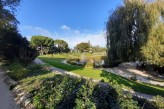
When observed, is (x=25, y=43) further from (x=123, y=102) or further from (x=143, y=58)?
(x=123, y=102)

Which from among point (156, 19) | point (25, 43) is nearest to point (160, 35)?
point (156, 19)

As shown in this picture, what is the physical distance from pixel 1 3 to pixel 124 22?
12.8m

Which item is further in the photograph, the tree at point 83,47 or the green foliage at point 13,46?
the tree at point 83,47

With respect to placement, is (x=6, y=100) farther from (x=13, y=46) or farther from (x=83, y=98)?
(x=13, y=46)

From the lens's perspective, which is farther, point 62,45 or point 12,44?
point 62,45

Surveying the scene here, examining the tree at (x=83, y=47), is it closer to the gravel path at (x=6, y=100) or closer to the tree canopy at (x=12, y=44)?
the tree canopy at (x=12, y=44)

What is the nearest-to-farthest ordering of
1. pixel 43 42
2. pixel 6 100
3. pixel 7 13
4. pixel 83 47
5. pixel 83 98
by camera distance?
pixel 83 98
pixel 6 100
pixel 7 13
pixel 43 42
pixel 83 47

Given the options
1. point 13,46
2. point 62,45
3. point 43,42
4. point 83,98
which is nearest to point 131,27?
point 13,46

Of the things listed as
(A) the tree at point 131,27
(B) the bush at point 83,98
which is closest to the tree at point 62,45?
Answer: (A) the tree at point 131,27

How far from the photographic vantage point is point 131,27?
84.5 feet

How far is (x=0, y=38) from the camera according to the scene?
23.2 meters

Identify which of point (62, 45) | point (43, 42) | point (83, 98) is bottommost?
point (83, 98)

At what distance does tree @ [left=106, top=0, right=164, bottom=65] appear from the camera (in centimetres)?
2375

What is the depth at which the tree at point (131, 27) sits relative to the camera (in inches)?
935
